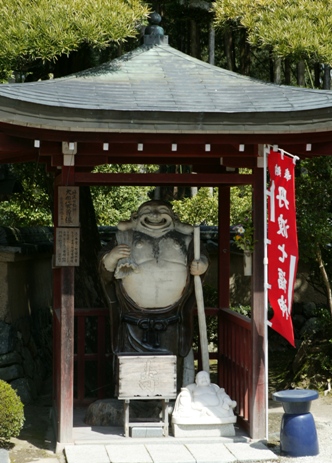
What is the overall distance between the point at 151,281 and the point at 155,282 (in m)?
0.05

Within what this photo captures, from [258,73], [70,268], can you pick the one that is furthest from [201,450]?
[258,73]

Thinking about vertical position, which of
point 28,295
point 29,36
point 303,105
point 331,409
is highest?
point 29,36

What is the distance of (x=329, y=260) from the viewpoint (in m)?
11.5

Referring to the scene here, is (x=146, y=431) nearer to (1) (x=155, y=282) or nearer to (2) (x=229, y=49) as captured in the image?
(1) (x=155, y=282)

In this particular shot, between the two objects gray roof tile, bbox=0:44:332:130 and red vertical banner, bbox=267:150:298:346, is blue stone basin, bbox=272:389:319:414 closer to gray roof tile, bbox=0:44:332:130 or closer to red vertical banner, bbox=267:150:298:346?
red vertical banner, bbox=267:150:298:346

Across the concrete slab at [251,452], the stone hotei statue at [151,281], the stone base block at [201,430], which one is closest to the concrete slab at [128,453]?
the stone base block at [201,430]

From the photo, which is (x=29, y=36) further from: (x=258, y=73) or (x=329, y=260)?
(x=258, y=73)

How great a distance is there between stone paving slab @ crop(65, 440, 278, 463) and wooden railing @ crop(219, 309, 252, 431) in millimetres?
598

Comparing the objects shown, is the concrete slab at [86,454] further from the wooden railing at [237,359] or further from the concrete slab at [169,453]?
the wooden railing at [237,359]

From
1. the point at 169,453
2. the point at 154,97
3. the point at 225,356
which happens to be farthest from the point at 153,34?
the point at 169,453

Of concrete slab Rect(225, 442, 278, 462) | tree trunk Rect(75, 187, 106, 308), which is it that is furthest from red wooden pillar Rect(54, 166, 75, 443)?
tree trunk Rect(75, 187, 106, 308)

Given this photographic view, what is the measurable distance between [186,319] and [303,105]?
2.61 m

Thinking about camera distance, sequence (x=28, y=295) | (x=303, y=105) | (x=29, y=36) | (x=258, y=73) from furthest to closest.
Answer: (x=258, y=73) → (x=28, y=295) → (x=29, y=36) → (x=303, y=105)

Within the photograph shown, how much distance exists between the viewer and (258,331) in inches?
307
